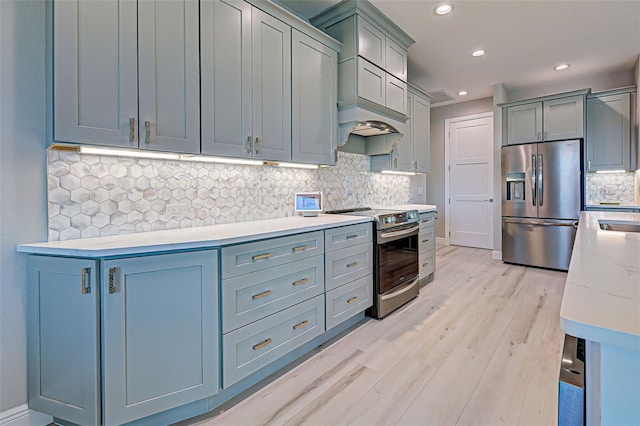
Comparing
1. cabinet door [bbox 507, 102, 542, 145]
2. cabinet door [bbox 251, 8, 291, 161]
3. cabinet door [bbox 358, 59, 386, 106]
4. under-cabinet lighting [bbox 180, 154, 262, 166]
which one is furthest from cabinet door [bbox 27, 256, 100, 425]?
cabinet door [bbox 507, 102, 542, 145]

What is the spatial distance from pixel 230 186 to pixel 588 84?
5459 millimetres

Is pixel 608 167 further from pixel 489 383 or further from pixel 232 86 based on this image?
pixel 232 86

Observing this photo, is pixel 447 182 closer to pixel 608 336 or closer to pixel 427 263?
pixel 427 263

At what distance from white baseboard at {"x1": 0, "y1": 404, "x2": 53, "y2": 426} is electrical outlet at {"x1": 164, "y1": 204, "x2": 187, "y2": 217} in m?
1.17

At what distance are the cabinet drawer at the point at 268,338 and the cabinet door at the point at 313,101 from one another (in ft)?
3.88

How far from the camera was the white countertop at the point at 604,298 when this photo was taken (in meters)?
0.50

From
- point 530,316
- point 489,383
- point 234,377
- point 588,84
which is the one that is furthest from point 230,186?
point 588,84

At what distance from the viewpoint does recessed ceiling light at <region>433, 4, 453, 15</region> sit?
283cm

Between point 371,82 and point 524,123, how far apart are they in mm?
3105

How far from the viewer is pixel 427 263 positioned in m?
3.82

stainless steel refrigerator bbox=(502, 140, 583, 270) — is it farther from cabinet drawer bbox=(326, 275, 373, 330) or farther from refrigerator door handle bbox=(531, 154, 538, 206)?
cabinet drawer bbox=(326, 275, 373, 330)

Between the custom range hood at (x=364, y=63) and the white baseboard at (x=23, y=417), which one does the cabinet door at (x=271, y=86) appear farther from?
the white baseboard at (x=23, y=417)

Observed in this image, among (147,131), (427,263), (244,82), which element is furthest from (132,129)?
(427,263)

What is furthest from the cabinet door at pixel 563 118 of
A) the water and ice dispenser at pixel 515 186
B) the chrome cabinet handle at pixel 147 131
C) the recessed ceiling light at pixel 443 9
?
the chrome cabinet handle at pixel 147 131
